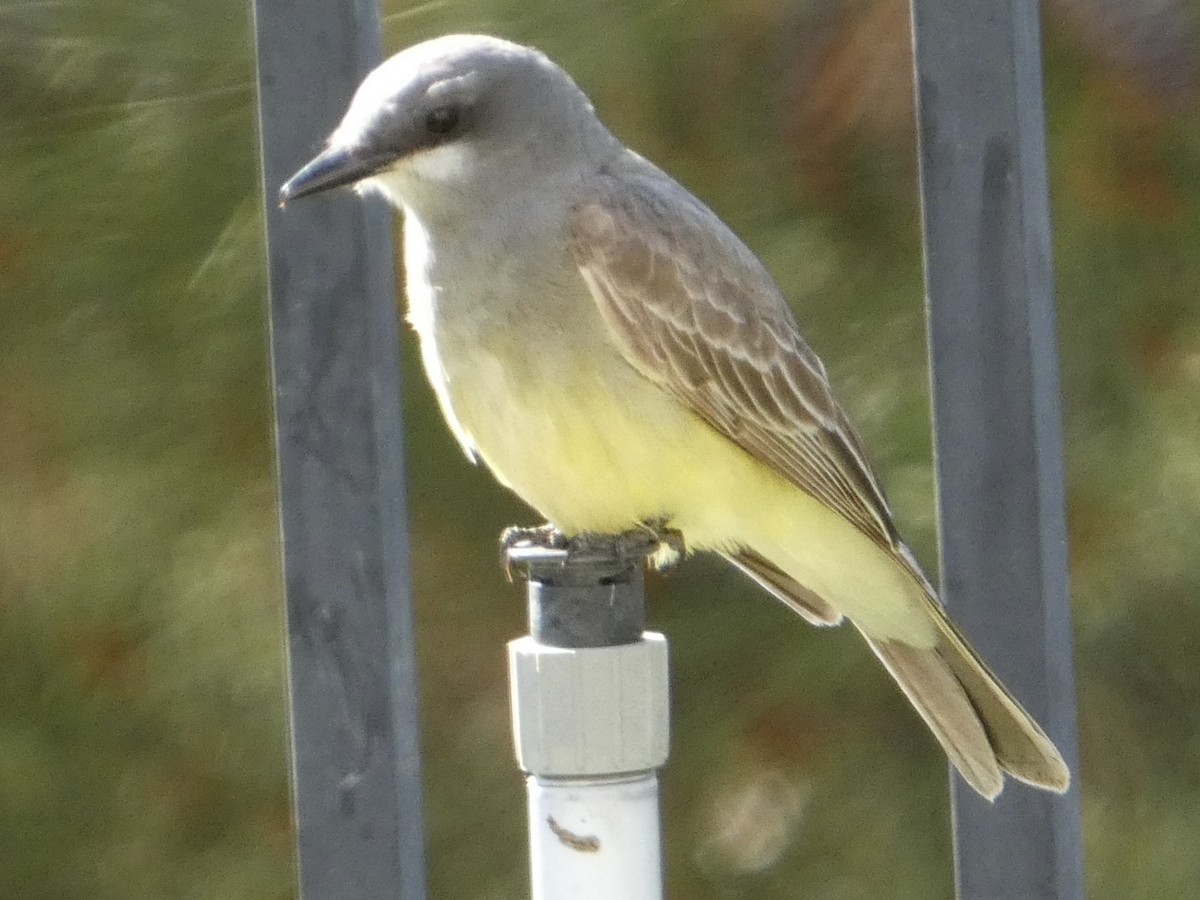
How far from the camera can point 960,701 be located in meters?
2.62

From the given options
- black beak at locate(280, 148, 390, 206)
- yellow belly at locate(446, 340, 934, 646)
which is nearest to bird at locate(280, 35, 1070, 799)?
yellow belly at locate(446, 340, 934, 646)

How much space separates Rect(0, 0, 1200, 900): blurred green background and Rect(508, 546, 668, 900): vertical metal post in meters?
0.66

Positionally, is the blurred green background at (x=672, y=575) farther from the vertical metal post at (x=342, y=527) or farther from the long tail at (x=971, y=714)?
the vertical metal post at (x=342, y=527)

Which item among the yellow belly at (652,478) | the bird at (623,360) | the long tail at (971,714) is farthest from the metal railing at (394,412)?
the yellow belly at (652,478)

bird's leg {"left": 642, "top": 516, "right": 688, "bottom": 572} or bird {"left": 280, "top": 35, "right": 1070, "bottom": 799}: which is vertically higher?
bird {"left": 280, "top": 35, "right": 1070, "bottom": 799}

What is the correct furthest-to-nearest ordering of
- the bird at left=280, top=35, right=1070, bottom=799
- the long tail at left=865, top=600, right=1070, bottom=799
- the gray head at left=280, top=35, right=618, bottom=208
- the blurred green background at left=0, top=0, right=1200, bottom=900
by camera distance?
1. the blurred green background at left=0, top=0, right=1200, bottom=900
2. the bird at left=280, top=35, right=1070, bottom=799
3. the gray head at left=280, top=35, right=618, bottom=208
4. the long tail at left=865, top=600, right=1070, bottom=799

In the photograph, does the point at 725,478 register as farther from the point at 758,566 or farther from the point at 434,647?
the point at 434,647

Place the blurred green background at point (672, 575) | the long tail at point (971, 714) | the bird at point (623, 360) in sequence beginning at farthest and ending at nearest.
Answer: the blurred green background at point (672, 575)
the bird at point (623, 360)
the long tail at point (971, 714)

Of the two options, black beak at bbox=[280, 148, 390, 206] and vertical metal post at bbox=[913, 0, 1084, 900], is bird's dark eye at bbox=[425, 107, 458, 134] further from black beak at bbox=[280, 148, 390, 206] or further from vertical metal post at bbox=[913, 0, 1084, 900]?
vertical metal post at bbox=[913, 0, 1084, 900]

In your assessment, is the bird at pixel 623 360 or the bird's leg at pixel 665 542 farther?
the bird's leg at pixel 665 542

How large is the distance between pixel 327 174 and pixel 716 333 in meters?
0.76

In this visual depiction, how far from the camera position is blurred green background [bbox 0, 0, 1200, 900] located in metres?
2.73

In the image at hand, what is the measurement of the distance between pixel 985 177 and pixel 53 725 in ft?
5.00

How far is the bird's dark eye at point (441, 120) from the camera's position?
2652 mm
